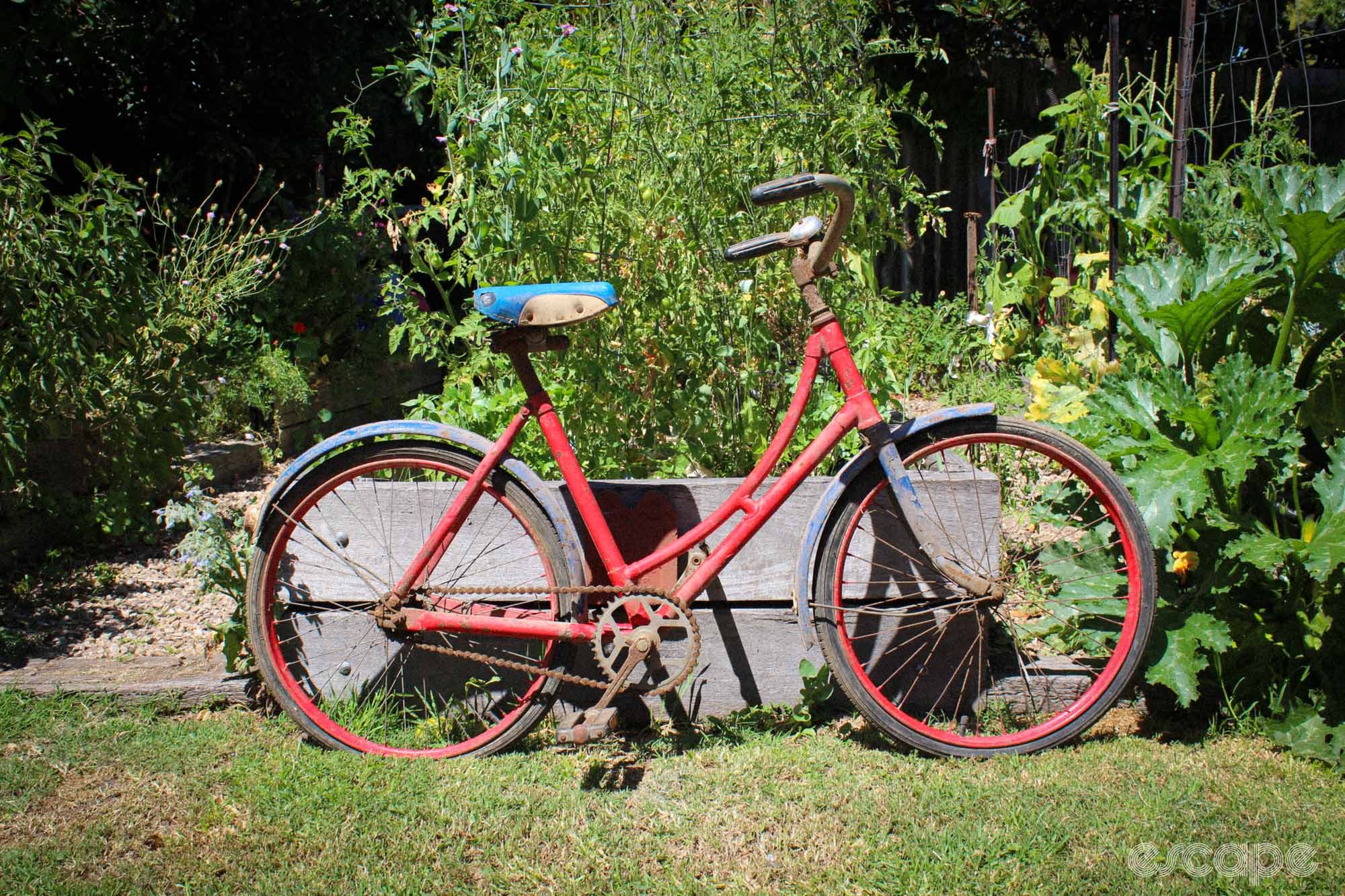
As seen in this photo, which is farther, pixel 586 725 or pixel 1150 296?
pixel 1150 296

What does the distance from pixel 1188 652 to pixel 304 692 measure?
228cm

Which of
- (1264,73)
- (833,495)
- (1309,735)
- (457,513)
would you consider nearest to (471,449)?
(457,513)

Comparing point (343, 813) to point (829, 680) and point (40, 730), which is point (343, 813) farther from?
point (829, 680)

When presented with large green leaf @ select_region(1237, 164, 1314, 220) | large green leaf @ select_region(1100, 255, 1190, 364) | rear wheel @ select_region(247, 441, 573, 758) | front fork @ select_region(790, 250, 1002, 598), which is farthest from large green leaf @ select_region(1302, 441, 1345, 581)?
rear wheel @ select_region(247, 441, 573, 758)

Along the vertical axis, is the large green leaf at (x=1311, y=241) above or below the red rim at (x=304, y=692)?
above

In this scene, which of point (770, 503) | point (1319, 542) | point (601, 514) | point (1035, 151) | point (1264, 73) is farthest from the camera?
point (1264, 73)

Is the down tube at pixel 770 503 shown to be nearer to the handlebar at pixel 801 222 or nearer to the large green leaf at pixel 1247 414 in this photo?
the handlebar at pixel 801 222

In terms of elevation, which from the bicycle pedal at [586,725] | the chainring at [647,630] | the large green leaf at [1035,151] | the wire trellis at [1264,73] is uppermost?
the wire trellis at [1264,73]

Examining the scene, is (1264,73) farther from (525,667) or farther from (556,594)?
(525,667)

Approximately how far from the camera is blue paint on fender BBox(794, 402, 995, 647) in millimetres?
2500

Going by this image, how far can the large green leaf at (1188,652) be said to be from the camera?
2402 mm

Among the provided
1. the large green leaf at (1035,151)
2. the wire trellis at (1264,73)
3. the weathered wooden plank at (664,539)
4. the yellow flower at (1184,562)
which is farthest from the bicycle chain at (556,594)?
the wire trellis at (1264,73)

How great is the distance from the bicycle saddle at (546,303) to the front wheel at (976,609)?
0.80 metres

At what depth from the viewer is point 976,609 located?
8.38 feet
